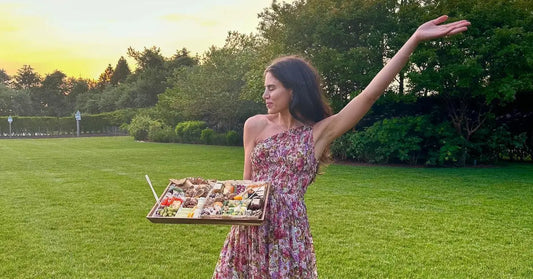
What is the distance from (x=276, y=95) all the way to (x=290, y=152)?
25 cm

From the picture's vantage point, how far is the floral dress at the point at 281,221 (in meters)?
1.93

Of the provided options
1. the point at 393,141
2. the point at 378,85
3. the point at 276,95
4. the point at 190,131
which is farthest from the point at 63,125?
the point at 378,85

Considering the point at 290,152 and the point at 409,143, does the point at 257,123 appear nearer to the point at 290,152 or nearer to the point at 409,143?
the point at 290,152

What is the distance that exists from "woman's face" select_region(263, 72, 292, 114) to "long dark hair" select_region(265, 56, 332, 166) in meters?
0.02

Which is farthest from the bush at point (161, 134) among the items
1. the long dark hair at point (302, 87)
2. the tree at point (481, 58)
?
the long dark hair at point (302, 87)

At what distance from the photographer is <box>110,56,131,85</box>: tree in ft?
217

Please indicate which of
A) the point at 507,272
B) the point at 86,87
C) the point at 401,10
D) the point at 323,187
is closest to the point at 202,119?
the point at 401,10

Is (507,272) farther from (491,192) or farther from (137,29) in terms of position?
(137,29)

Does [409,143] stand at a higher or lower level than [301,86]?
lower

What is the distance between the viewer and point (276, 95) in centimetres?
198

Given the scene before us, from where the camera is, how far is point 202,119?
1100 inches

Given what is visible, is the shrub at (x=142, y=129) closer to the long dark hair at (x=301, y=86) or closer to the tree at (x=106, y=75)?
the long dark hair at (x=301, y=86)

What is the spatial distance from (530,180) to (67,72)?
6396cm

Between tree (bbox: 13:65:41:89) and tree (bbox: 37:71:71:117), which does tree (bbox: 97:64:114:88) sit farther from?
tree (bbox: 13:65:41:89)
